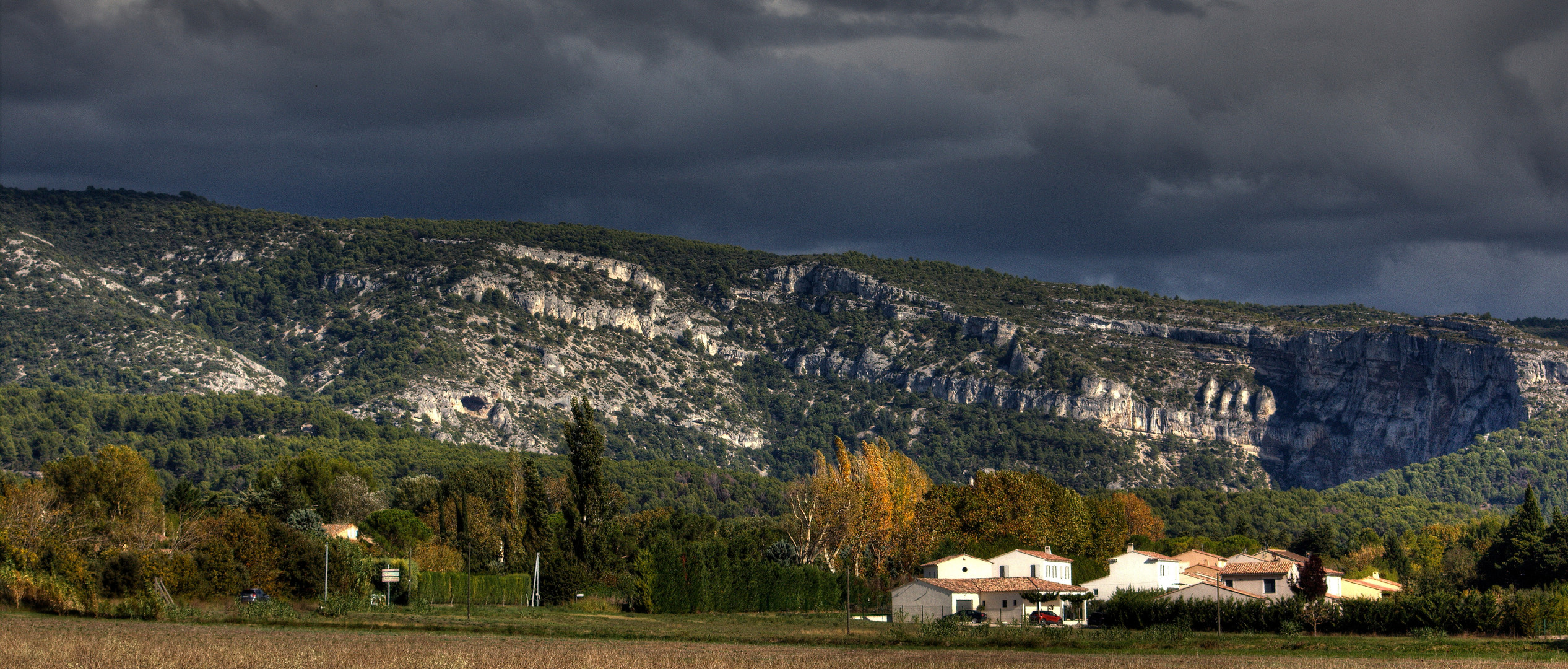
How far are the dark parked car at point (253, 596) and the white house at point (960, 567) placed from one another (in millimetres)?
40637

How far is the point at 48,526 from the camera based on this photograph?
68.9 m

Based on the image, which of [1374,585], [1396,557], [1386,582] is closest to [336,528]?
[1374,585]

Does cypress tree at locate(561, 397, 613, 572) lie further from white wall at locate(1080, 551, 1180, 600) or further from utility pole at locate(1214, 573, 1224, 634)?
utility pole at locate(1214, 573, 1224, 634)

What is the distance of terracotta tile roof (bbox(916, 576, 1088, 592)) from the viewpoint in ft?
276

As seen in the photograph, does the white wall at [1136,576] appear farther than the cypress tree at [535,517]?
Yes

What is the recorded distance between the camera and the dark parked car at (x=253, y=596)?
226 ft

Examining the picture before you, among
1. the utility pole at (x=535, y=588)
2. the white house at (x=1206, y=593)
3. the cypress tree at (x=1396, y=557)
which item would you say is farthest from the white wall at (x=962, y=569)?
the cypress tree at (x=1396, y=557)

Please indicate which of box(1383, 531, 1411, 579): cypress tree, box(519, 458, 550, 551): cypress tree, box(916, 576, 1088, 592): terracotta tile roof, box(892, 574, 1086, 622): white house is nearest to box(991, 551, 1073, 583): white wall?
box(916, 576, 1088, 592): terracotta tile roof

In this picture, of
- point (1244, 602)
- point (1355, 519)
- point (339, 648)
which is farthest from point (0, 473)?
point (1355, 519)

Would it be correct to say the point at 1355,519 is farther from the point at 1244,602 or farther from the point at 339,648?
the point at 339,648

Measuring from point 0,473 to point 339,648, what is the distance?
91467mm

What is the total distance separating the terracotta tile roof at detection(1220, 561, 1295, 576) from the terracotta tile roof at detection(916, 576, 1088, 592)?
42.3 feet

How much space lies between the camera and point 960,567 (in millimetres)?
94625

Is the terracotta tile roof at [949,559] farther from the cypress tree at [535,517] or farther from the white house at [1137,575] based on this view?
the cypress tree at [535,517]
